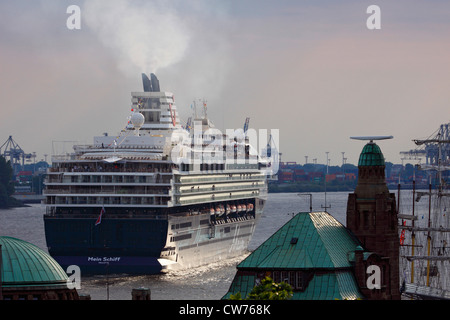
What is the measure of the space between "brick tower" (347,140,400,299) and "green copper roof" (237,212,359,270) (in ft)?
4.68

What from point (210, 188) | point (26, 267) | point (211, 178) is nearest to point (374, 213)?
point (26, 267)

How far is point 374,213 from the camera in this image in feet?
296

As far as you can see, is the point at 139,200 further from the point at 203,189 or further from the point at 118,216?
the point at 203,189

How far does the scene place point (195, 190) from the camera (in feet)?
567

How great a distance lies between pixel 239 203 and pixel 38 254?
4762 inches

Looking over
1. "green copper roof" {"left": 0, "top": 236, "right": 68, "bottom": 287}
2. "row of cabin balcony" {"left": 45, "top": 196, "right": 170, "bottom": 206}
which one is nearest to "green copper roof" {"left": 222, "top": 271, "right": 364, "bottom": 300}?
"green copper roof" {"left": 0, "top": 236, "right": 68, "bottom": 287}

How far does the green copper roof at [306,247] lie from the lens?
83812 millimetres

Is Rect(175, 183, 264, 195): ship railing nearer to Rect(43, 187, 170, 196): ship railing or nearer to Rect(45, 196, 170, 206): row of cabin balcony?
Rect(43, 187, 170, 196): ship railing

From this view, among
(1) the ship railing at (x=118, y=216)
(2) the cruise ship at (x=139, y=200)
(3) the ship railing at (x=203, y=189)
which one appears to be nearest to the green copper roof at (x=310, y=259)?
(2) the cruise ship at (x=139, y=200)

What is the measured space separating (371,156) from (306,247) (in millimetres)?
8034

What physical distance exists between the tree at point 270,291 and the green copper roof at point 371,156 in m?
13.9

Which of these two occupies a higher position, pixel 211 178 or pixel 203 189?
pixel 211 178
